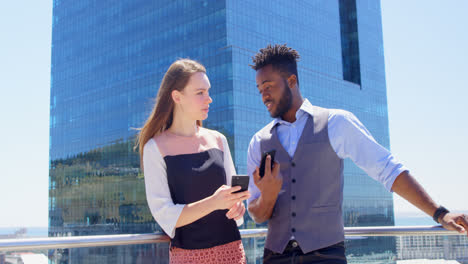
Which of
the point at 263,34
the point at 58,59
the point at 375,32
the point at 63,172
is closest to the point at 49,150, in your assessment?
the point at 63,172

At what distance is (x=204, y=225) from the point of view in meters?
3.31

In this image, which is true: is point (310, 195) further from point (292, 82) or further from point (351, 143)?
point (292, 82)

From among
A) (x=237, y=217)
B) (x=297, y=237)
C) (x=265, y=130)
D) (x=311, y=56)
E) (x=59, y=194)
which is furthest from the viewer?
(x=59, y=194)

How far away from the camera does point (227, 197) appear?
9.62 ft

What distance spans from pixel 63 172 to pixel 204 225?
7792cm

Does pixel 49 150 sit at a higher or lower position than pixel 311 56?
lower

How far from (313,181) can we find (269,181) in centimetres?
32

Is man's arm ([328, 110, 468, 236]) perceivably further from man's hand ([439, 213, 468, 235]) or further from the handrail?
the handrail

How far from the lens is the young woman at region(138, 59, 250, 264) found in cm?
316

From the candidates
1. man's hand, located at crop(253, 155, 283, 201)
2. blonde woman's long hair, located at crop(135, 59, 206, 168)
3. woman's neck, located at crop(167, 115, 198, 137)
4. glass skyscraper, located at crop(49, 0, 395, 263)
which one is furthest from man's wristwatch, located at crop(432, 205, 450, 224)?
glass skyscraper, located at crop(49, 0, 395, 263)

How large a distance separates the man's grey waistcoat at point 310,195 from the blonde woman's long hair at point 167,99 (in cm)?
92

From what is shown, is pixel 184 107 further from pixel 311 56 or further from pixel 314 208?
pixel 311 56

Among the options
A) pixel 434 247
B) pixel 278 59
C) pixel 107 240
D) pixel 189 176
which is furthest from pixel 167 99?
pixel 434 247

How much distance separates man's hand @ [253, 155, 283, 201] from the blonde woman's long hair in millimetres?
924
